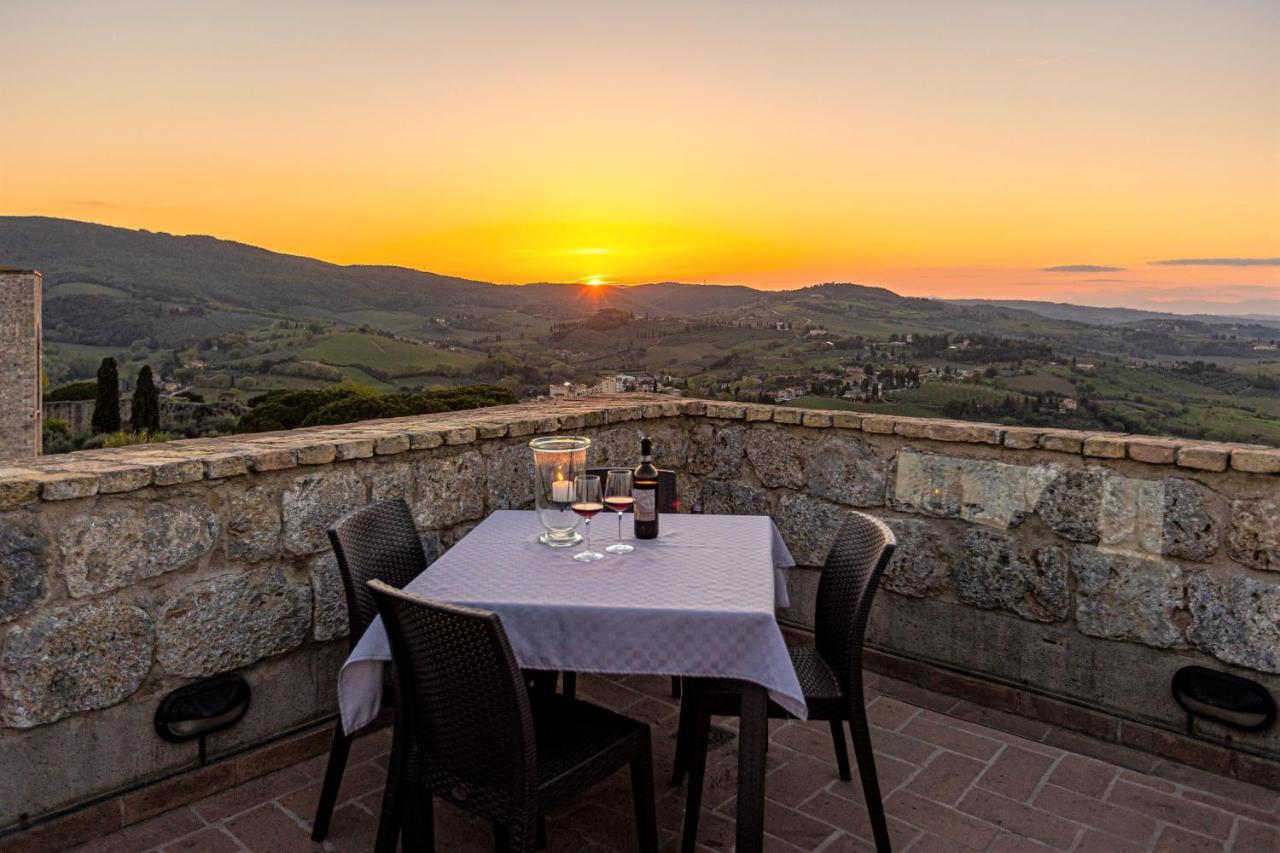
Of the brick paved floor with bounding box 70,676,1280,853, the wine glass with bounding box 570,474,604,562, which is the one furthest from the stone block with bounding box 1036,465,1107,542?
the wine glass with bounding box 570,474,604,562

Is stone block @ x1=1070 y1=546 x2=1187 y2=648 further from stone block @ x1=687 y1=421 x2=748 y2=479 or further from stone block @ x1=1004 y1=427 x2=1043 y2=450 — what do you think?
stone block @ x1=687 y1=421 x2=748 y2=479

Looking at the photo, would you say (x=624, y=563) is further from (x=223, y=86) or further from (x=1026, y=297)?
(x=223, y=86)

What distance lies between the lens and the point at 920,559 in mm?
3217

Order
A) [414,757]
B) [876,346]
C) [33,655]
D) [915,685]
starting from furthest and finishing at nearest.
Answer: [876,346]
[915,685]
[33,655]
[414,757]

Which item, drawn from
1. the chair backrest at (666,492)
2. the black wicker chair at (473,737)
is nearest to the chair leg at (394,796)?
the black wicker chair at (473,737)

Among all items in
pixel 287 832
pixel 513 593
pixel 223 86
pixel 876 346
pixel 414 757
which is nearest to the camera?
pixel 414 757

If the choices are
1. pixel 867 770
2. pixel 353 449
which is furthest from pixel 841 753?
pixel 353 449

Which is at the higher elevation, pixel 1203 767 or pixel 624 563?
pixel 624 563

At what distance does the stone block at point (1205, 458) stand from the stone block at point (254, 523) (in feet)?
10.0

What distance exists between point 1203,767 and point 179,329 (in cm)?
4043

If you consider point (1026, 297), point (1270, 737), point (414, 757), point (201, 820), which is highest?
point (1026, 297)

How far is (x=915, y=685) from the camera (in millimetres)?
3207

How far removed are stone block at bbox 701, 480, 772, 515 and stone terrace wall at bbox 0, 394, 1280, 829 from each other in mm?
18

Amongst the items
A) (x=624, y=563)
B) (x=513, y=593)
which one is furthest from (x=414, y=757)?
(x=624, y=563)
